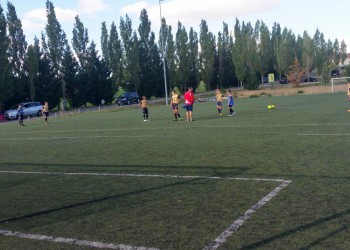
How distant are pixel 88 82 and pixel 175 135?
4200 centimetres

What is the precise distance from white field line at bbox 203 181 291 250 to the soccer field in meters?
0.01

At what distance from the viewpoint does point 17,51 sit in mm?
47188

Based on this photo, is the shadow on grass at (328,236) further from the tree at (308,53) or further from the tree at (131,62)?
the tree at (308,53)

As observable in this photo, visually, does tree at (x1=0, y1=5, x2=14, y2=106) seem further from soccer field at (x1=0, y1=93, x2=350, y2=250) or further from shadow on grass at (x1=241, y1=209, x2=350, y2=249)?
shadow on grass at (x1=241, y1=209, x2=350, y2=249)

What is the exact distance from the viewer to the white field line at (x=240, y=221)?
4.47 m

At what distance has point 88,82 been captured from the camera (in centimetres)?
5431

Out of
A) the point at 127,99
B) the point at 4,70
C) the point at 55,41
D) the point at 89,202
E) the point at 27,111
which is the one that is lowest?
the point at 89,202

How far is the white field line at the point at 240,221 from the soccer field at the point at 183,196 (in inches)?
0.5

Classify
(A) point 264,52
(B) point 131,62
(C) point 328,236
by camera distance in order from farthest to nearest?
(A) point 264,52, (B) point 131,62, (C) point 328,236

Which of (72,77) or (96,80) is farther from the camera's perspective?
(96,80)

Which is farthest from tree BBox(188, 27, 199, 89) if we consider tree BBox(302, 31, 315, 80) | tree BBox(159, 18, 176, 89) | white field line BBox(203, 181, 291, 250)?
white field line BBox(203, 181, 291, 250)

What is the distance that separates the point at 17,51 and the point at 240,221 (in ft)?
158

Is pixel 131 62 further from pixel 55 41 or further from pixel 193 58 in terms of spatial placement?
pixel 193 58

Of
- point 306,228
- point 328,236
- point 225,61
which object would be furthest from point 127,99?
point 328,236
